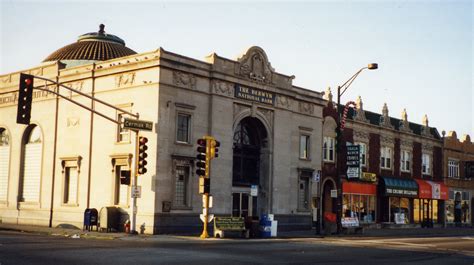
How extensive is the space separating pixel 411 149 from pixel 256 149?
76.6 ft

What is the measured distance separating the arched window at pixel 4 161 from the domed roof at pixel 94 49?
671 centimetres

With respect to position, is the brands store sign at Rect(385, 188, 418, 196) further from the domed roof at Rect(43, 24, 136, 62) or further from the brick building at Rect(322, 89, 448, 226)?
the domed roof at Rect(43, 24, 136, 62)

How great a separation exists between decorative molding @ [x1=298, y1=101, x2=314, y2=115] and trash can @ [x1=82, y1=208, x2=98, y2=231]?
55.3 ft

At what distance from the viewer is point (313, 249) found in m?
24.2

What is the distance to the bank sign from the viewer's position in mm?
38625

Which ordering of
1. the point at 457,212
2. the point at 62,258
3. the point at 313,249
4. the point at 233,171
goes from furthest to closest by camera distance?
the point at 457,212, the point at 233,171, the point at 313,249, the point at 62,258

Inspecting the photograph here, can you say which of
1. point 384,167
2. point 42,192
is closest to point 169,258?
point 42,192

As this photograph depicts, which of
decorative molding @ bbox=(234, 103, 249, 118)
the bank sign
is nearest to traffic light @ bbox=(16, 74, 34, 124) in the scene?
decorative molding @ bbox=(234, 103, 249, 118)

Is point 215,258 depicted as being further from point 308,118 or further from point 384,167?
point 384,167

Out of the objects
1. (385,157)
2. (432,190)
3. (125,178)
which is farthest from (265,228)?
(432,190)

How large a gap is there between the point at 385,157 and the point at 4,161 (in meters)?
32.4

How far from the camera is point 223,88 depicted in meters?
37.7

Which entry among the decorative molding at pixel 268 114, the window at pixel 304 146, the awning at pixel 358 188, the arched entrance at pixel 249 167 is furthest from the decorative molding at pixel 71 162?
the awning at pixel 358 188

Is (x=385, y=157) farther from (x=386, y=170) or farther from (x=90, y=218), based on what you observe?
(x=90, y=218)
